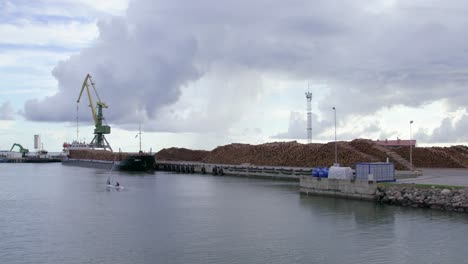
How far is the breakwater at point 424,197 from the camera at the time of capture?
39.0 metres

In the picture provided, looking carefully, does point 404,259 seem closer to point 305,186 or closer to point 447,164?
point 305,186

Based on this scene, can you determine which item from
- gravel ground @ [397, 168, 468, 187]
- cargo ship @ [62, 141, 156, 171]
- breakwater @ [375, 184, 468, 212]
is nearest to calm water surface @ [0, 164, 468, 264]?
breakwater @ [375, 184, 468, 212]

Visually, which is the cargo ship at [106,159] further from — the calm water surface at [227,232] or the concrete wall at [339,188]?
the calm water surface at [227,232]

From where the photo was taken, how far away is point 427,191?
41.8 m

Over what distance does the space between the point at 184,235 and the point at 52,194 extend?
32925 millimetres

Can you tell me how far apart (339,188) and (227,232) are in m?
20.7

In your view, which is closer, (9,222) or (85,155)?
(9,222)

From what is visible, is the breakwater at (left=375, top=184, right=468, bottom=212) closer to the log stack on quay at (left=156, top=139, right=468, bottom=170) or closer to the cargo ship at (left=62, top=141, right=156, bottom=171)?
the log stack on quay at (left=156, top=139, right=468, bottom=170)

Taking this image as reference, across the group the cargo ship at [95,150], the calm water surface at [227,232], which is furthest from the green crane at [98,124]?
the calm water surface at [227,232]

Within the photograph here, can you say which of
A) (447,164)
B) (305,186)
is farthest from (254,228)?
(447,164)

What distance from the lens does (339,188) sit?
50000mm

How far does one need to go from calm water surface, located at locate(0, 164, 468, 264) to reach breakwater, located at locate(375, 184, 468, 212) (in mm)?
1327

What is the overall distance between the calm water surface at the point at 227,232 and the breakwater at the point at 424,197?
Result: 1.33 meters

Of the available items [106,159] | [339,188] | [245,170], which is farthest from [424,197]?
[106,159]
